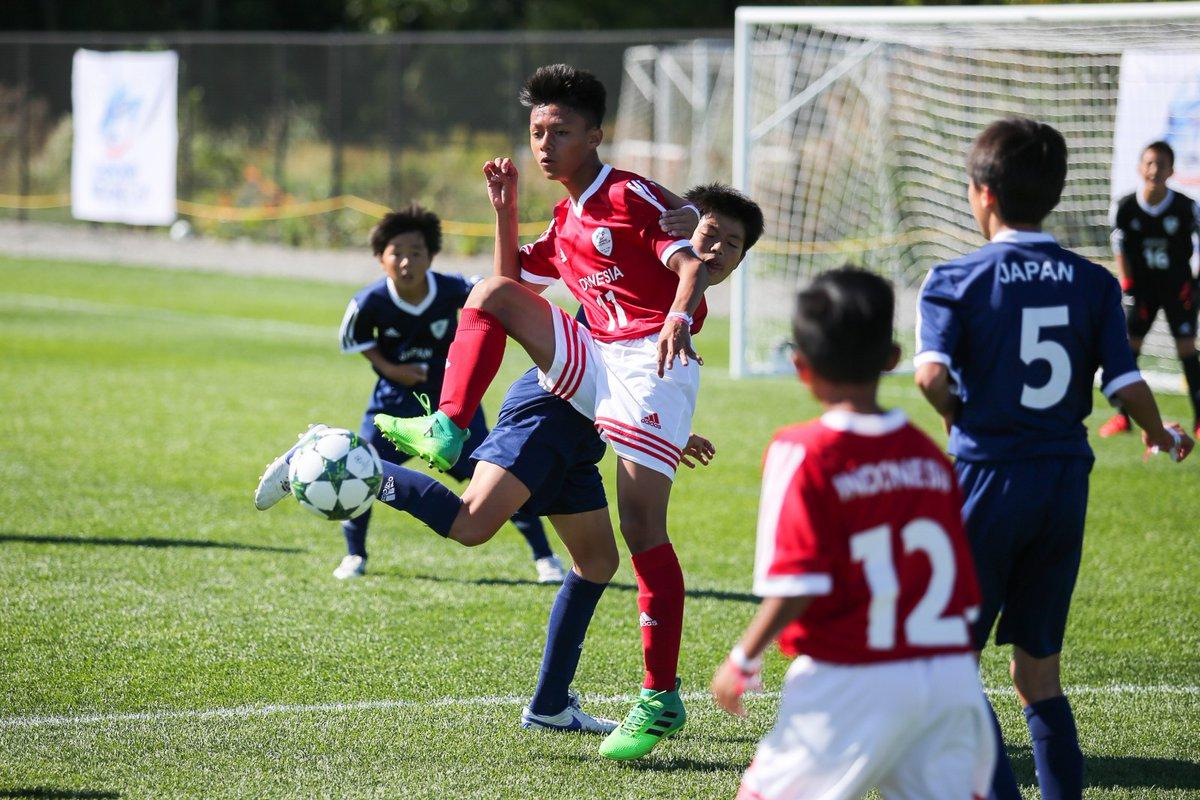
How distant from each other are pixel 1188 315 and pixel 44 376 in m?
9.76

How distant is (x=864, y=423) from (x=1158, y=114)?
11.9m

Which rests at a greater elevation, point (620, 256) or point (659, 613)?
point (620, 256)

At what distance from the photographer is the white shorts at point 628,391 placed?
447cm

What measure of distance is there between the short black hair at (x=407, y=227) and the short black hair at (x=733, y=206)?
2332 mm

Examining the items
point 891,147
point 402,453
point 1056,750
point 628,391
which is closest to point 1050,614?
point 1056,750

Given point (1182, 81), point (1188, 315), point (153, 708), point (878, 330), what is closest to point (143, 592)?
point (153, 708)

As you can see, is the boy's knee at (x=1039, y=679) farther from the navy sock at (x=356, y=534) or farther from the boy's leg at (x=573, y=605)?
the navy sock at (x=356, y=534)

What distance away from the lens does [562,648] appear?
15.2 ft

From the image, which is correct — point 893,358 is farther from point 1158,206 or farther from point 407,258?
point 1158,206

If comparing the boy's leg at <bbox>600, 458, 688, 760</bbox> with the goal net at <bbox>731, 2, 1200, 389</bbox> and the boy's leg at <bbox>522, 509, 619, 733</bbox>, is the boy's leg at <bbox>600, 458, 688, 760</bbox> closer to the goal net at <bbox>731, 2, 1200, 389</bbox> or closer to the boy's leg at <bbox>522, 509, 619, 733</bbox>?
the boy's leg at <bbox>522, 509, 619, 733</bbox>

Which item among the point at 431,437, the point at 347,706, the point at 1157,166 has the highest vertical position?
the point at 1157,166

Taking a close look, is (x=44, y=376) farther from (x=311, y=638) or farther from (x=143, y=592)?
(x=311, y=638)

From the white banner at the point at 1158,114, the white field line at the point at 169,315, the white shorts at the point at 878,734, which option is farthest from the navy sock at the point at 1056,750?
the white field line at the point at 169,315

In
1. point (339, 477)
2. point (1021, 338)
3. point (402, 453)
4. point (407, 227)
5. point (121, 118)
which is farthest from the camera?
point (121, 118)
